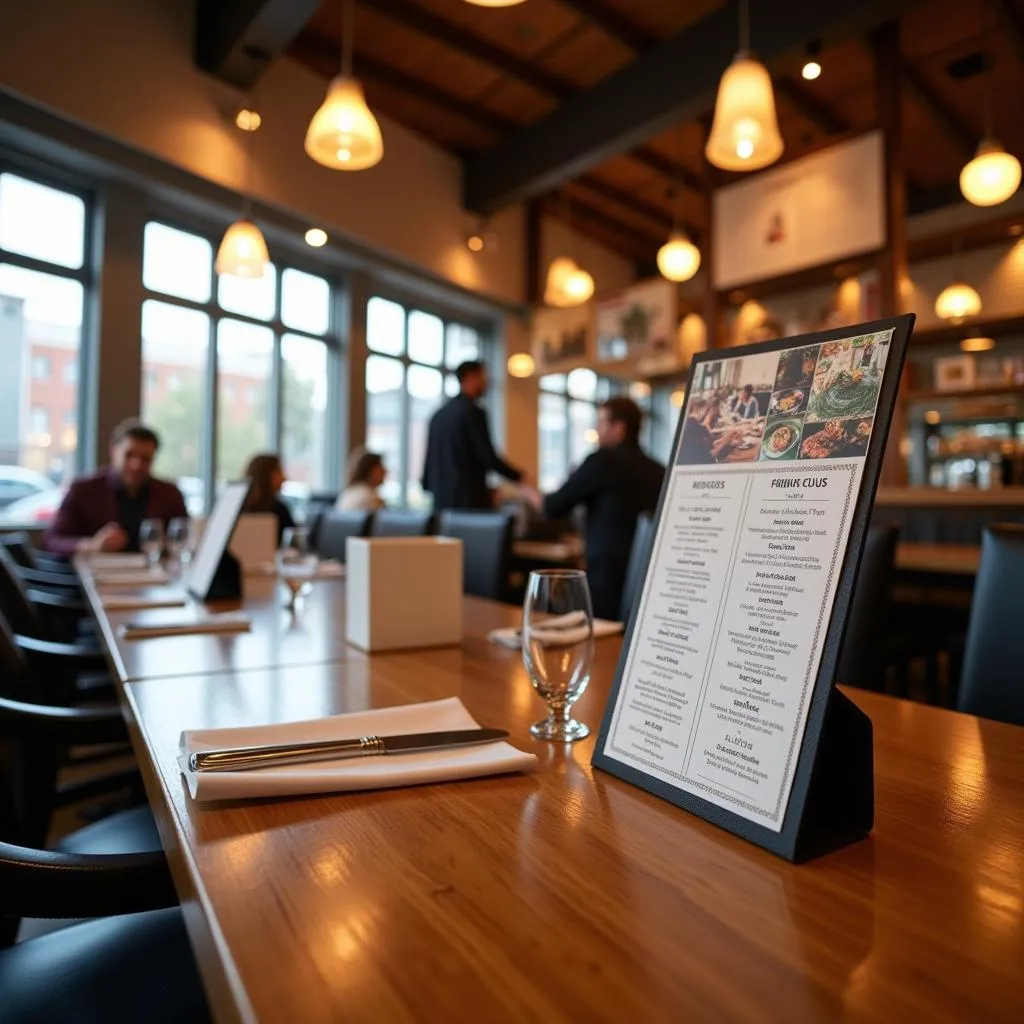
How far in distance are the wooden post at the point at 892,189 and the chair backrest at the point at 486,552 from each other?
3.24m

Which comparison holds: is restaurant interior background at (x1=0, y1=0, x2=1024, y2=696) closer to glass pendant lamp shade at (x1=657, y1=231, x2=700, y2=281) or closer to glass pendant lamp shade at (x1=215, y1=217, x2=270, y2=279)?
glass pendant lamp shade at (x1=657, y1=231, x2=700, y2=281)

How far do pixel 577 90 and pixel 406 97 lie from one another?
4.80 ft

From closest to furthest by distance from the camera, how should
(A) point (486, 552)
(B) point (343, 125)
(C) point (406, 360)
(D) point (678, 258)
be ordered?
(A) point (486, 552) → (B) point (343, 125) → (D) point (678, 258) → (C) point (406, 360)

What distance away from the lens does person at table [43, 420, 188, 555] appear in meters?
3.67

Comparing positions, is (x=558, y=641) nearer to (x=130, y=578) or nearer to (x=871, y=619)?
(x=871, y=619)

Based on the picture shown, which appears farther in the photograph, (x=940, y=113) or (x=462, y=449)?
(x=940, y=113)

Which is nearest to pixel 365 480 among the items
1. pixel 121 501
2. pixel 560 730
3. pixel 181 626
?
pixel 121 501

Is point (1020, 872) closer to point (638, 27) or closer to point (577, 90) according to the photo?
point (638, 27)

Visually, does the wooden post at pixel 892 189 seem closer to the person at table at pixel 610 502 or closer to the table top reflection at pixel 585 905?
the person at table at pixel 610 502

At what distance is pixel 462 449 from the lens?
4371 millimetres

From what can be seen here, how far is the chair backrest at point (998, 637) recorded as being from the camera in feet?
3.43

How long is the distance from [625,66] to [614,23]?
0.46 metres

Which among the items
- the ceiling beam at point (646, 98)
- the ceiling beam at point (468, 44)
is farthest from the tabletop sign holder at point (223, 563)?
the ceiling beam at point (468, 44)

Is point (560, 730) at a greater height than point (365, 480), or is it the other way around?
point (365, 480)
